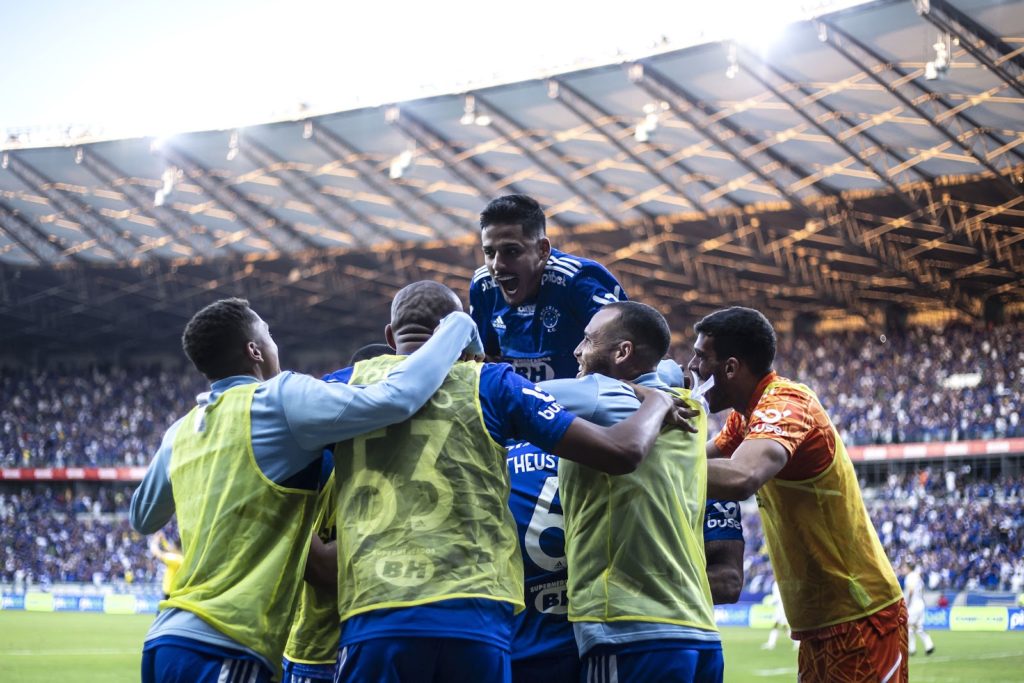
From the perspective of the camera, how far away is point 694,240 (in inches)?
1522

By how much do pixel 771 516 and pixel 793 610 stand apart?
0.44 metres

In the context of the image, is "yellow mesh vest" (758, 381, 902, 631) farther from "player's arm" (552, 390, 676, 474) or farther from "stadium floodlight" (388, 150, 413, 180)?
"stadium floodlight" (388, 150, 413, 180)

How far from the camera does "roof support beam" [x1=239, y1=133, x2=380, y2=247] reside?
35.3 m

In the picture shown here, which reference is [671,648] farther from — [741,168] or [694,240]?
[694,240]

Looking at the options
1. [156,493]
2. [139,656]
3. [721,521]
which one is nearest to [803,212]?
[139,656]

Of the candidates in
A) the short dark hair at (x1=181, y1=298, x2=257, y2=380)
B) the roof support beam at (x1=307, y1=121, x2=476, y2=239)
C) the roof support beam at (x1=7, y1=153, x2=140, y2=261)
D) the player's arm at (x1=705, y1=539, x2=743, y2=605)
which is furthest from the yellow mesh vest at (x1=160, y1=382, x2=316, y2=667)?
the roof support beam at (x1=7, y1=153, x2=140, y2=261)

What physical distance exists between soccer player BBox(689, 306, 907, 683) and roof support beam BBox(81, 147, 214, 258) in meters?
34.9

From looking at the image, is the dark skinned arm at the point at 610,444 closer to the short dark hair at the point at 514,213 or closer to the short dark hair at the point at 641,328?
the short dark hair at the point at 641,328

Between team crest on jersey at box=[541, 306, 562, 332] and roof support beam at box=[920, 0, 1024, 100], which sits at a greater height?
roof support beam at box=[920, 0, 1024, 100]

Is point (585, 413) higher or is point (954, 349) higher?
point (954, 349)

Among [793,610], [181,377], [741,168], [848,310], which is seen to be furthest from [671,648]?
[181,377]

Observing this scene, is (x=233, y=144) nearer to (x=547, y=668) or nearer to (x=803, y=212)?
(x=803, y=212)

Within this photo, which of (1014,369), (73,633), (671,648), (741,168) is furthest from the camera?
(1014,369)

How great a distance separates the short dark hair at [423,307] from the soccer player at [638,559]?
0.50m
